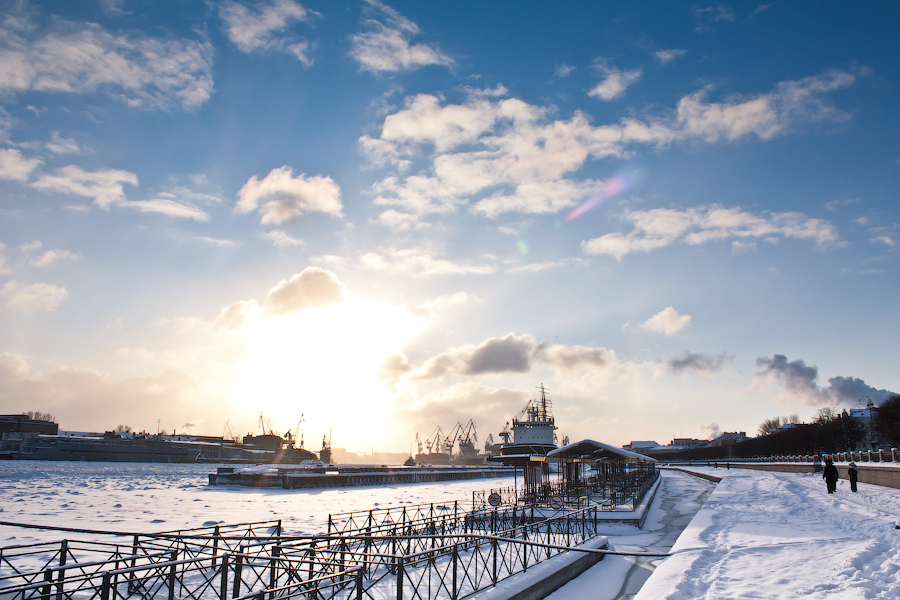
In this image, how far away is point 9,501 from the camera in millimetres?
38062

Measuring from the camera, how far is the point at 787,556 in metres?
12.2

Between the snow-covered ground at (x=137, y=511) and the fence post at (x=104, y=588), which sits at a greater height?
the fence post at (x=104, y=588)

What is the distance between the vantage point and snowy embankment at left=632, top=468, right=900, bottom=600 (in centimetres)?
941

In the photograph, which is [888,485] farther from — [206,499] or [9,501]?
[9,501]

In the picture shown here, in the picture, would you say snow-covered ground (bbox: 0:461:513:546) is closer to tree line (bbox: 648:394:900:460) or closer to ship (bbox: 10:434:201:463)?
tree line (bbox: 648:394:900:460)

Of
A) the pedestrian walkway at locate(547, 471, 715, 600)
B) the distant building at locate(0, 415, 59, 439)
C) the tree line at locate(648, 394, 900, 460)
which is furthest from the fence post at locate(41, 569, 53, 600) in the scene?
the distant building at locate(0, 415, 59, 439)

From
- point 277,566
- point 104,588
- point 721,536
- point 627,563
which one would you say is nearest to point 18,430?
point 277,566

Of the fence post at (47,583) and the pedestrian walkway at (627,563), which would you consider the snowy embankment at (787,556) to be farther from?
the fence post at (47,583)

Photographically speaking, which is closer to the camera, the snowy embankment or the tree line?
the snowy embankment

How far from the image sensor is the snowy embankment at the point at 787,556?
941 cm

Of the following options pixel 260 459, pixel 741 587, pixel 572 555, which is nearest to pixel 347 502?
pixel 572 555

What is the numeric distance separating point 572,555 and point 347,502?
1302 inches

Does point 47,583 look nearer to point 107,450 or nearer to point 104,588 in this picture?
point 104,588

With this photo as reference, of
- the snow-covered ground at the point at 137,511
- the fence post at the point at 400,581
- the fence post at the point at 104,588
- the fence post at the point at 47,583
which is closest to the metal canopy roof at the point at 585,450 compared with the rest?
the snow-covered ground at the point at 137,511
